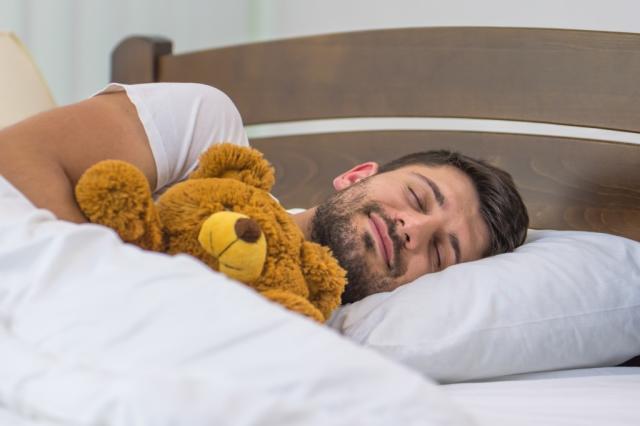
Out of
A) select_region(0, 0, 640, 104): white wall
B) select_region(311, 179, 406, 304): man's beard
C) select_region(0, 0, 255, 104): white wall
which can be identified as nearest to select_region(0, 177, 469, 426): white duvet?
select_region(311, 179, 406, 304): man's beard

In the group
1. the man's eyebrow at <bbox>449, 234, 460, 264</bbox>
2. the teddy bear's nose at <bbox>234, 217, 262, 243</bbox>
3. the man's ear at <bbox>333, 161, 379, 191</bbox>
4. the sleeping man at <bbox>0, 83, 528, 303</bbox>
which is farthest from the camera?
the man's ear at <bbox>333, 161, 379, 191</bbox>

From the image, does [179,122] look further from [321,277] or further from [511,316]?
[511,316]

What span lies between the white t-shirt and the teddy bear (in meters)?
0.27

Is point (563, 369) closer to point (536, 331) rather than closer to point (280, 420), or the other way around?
point (536, 331)

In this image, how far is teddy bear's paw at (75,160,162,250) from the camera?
0.98 metres

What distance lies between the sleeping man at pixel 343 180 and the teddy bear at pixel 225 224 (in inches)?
6.6

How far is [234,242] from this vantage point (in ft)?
3.10

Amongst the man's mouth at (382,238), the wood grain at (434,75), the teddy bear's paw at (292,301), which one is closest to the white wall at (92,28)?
the wood grain at (434,75)

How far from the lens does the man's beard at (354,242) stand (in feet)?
4.18

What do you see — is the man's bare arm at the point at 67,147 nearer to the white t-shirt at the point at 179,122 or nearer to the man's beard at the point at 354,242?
the white t-shirt at the point at 179,122

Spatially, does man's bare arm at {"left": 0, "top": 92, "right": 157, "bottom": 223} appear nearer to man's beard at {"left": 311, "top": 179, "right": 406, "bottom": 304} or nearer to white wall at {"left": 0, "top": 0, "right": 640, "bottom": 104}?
man's beard at {"left": 311, "top": 179, "right": 406, "bottom": 304}

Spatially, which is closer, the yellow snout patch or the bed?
the bed

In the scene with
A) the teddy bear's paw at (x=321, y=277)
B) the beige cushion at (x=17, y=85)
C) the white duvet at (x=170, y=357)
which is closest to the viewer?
the white duvet at (x=170, y=357)

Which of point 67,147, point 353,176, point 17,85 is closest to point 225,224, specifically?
point 67,147
